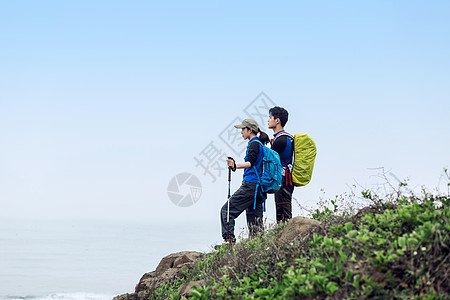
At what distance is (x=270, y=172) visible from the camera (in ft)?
29.9

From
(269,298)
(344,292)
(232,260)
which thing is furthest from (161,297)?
(344,292)

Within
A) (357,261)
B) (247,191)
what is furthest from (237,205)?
(357,261)

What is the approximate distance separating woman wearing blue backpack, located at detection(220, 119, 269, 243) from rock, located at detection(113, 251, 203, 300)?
1.03 m

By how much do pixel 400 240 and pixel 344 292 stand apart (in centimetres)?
88

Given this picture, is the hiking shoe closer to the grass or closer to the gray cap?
the grass

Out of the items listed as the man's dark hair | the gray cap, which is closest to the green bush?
the gray cap

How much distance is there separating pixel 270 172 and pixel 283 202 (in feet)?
2.97

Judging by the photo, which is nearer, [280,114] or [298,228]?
[298,228]

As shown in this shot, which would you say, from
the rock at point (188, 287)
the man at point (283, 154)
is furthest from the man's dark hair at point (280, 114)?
the rock at point (188, 287)

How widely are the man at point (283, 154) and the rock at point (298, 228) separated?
1.80 meters

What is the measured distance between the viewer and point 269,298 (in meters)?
5.61

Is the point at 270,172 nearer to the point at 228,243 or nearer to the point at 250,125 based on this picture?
the point at 250,125

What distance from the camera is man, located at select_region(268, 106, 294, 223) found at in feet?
31.4

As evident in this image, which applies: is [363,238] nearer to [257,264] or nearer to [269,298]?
[269,298]
